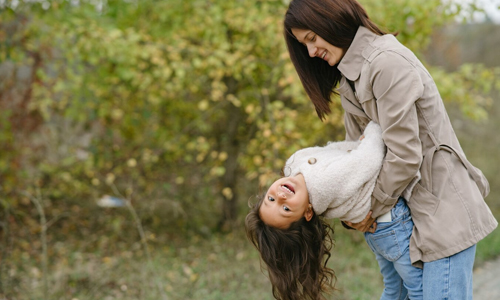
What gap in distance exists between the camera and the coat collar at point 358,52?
5.94ft

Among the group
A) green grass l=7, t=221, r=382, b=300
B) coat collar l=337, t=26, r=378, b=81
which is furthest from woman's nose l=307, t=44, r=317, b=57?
green grass l=7, t=221, r=382, b=300

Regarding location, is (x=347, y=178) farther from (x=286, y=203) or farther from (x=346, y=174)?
(x=286, y=203)

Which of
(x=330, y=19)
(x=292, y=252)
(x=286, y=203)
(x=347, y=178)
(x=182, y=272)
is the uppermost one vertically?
(x=330, y=19)

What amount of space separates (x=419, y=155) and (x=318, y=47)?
558mm

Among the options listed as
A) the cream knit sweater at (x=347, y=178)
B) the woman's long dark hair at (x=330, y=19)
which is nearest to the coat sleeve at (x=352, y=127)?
the cream knit sweater at (x=347, y=178)

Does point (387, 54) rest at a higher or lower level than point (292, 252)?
higher

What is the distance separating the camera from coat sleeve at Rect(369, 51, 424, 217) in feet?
5.50

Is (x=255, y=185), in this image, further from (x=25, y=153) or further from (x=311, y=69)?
(x=311, y=69)

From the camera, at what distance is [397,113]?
1673 millimetres

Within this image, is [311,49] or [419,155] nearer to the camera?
[419,155]

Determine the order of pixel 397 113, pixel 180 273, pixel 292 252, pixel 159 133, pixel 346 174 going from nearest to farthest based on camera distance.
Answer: pixel 397 113
pixel 346 174
pixel 292 252
pixel 180 273
pixel 159 133

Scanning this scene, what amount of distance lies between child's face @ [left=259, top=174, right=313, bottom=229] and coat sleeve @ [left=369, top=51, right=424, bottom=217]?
32cm

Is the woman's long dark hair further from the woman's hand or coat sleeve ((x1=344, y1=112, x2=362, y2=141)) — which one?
the woman's hand

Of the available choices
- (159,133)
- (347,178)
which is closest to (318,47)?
(347,178)
